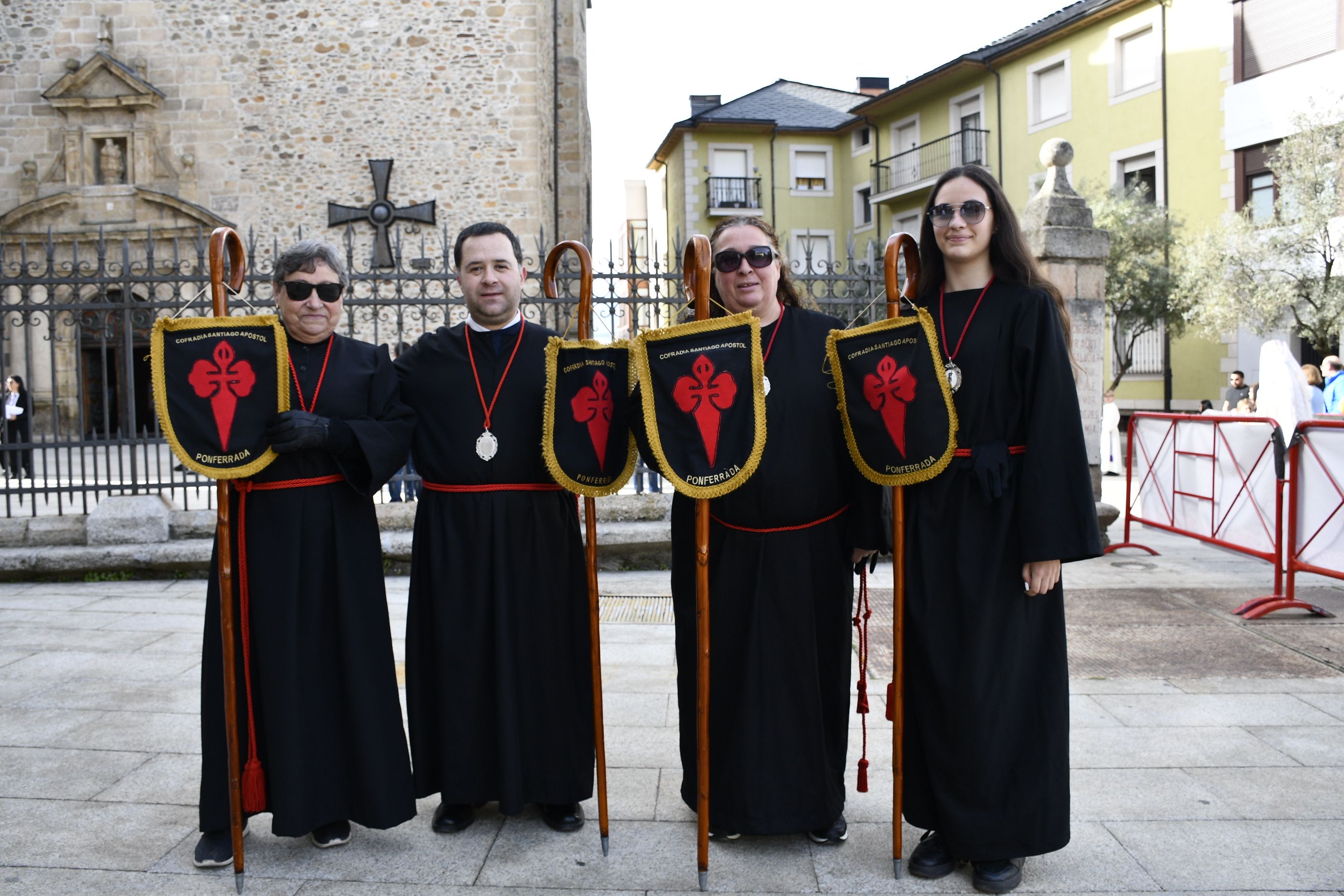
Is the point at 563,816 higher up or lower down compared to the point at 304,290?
lower down

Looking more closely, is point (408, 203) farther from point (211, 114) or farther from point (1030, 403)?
point (1030, 403)

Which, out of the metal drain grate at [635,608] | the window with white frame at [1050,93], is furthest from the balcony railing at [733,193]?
the metal drain grate at [635,608]

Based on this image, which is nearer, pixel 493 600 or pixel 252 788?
pixel 252 788

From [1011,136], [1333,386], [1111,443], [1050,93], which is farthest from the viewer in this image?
[1011,136]

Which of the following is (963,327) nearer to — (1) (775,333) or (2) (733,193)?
(1) (775,333)

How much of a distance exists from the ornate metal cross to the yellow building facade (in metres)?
5.49

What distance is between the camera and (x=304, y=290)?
2.93 meters

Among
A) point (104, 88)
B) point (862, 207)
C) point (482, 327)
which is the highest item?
point (862, 207)

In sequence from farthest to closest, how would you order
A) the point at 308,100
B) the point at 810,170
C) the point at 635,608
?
the point at 810,170
the point at 308,100
the point at 635,608

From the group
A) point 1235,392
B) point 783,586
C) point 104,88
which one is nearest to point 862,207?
point 1235,392

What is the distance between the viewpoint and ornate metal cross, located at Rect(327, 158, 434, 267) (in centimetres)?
1559

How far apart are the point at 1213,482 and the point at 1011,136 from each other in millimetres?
19936

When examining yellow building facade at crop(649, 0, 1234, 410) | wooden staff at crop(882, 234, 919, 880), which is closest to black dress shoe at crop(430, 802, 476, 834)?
wooden staff at crop(882, 234, 919, 880)

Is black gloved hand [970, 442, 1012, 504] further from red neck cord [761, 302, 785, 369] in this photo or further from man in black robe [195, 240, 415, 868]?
man in black robe [195, 240, 415, 868]
